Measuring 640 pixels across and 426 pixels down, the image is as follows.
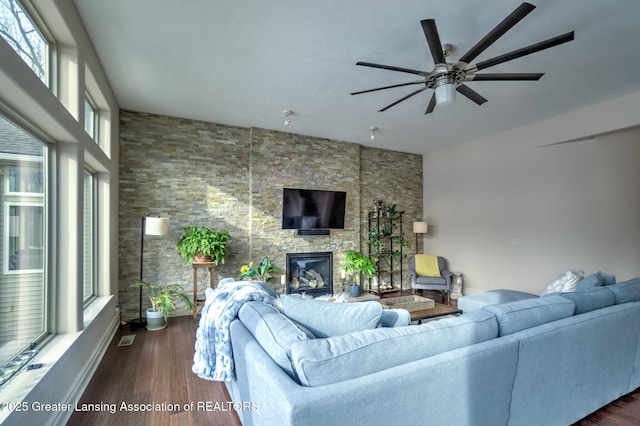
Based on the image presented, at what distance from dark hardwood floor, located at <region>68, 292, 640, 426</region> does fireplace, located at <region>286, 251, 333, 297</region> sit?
7.10 feet

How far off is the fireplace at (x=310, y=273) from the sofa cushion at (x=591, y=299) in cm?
372

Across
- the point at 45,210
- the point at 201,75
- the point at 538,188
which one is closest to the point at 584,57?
the point at 538,188

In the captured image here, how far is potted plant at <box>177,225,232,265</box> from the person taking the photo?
398 cm

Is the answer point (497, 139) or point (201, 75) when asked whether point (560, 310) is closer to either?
point (201, 75)

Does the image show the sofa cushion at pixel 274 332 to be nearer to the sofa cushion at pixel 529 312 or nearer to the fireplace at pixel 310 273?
the sofa cushion at pixel 529 312

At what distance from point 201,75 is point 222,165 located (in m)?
1.71

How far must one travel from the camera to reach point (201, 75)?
3.16 m

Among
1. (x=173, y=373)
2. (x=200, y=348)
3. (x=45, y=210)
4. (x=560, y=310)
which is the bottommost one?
(x=173, y=373)

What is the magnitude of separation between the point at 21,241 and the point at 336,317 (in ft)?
6.42

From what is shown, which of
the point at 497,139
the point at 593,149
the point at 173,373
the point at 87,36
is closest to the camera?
the point at 87,36

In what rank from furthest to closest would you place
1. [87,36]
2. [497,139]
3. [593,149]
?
[497,139] < [593,149] < [87,36]

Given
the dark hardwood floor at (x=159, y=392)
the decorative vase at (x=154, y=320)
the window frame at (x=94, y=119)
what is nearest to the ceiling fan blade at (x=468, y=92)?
the dark hardwood floor at (x=159, y=392)

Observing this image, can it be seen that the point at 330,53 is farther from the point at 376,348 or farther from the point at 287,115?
the point at 376,348

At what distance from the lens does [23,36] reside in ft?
5.86
